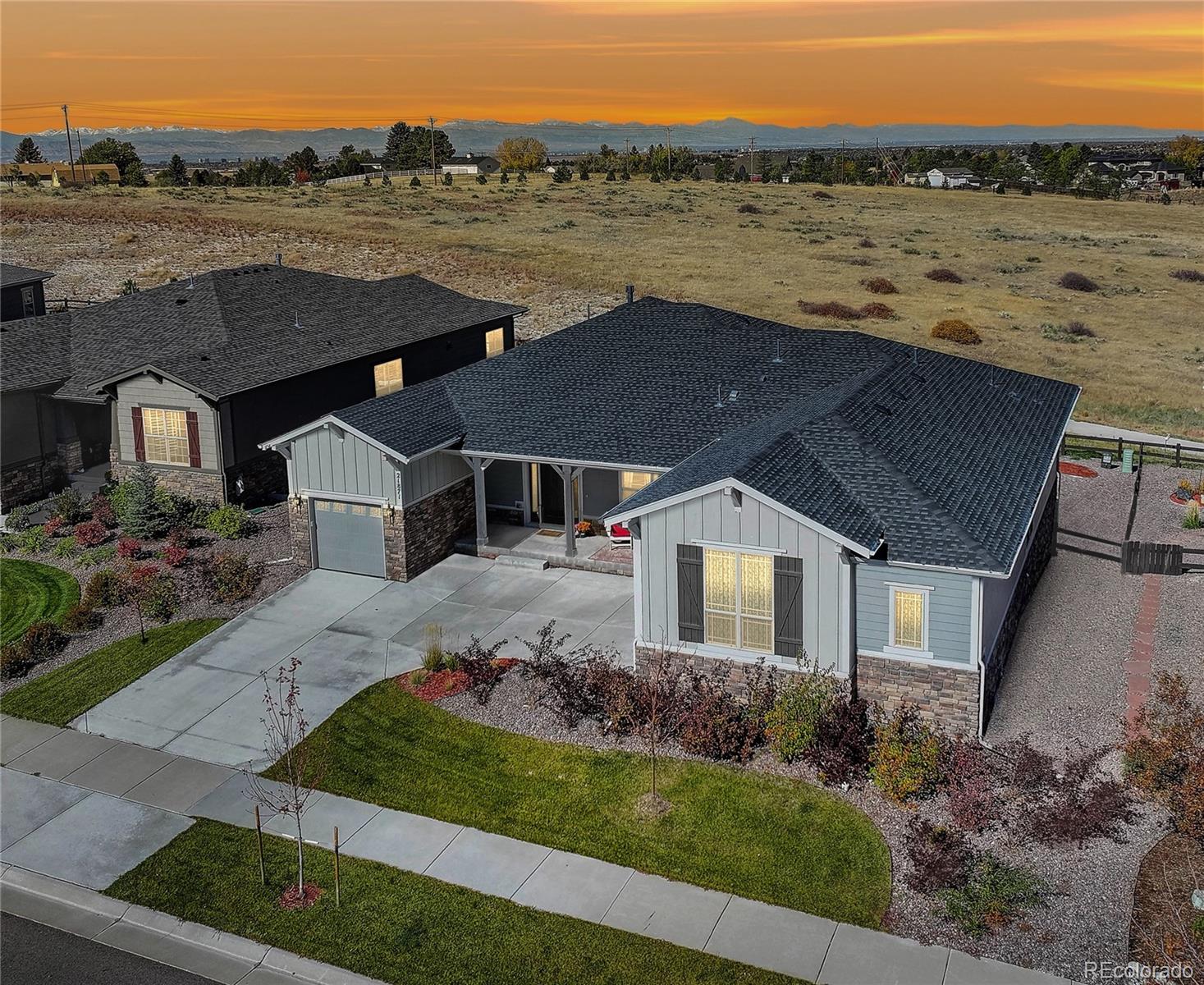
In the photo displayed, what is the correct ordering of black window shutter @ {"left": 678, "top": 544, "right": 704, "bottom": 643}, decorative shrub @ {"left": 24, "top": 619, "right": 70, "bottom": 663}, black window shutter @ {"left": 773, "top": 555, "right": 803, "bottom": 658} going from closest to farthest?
→ black window shutter @ {"left": 773, "top": 555, "right": 803, "bottom": 658} < black window shutter @ {"left": 678, "top": 544, "right": 704, "bottom": 643} < decorative shrub @ {"left": 24, "top": 619, "right": 70, "bottom": 663}

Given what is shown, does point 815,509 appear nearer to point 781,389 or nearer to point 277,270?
point 781,389

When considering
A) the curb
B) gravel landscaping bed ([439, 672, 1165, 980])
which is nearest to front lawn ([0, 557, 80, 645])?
the curb

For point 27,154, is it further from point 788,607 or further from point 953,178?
point 788,607

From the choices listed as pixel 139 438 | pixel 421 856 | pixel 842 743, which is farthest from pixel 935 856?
pixel 139 438

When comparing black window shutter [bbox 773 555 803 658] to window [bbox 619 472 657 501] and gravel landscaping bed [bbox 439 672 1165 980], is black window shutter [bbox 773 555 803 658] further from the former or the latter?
window [bbox 619 472 657 501]

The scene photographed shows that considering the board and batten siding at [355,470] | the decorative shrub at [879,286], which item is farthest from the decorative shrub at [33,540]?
the decorative shrub at [879,286]

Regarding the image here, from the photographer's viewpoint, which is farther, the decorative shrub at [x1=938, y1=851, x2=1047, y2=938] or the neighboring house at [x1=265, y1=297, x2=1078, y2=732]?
the neighboring house at [x1=265, y1=297, x2=1078, y2=732]

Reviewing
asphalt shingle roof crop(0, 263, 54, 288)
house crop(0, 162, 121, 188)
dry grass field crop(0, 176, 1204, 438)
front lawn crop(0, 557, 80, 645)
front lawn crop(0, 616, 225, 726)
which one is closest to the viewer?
front lawn crop(0, 616, 225, 726)

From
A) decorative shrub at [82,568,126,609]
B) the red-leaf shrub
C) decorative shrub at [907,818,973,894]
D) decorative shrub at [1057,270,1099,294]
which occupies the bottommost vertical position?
decorative shrub at [907,818,973,894]
